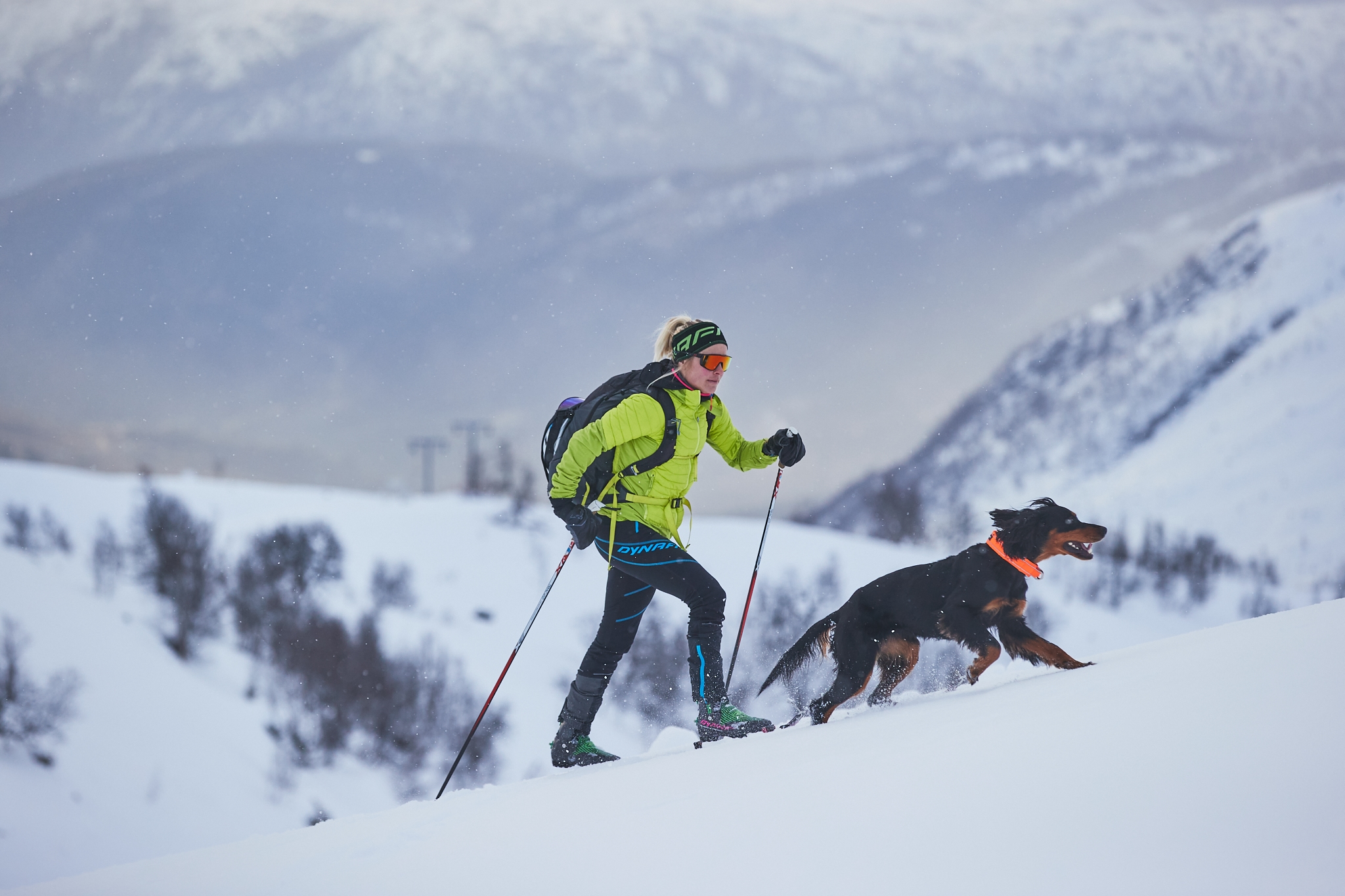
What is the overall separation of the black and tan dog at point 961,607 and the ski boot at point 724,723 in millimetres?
318

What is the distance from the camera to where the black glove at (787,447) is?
4773mm

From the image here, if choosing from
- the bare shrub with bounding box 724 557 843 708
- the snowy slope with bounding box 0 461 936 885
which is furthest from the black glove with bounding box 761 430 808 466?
the snowy slope with bounding box 0 461 936 885

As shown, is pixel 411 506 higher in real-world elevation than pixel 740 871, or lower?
lower

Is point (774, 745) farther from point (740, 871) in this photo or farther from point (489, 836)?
point (740, 871)

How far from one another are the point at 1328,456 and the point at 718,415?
164058 mm

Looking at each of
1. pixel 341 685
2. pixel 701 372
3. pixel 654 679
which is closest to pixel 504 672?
pixel 701 372

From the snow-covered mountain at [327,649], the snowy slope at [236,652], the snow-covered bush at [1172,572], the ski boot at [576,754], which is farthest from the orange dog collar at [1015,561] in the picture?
the snow-covered bush at [1172,572]

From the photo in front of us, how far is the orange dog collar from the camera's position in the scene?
14.2 feet

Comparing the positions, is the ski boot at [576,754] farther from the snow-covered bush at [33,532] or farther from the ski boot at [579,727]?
the snow-covered bush at [33,532]

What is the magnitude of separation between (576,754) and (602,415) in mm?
1672

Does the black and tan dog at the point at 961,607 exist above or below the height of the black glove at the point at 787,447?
below

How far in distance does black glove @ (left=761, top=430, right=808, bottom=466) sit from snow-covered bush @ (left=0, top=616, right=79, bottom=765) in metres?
38.9

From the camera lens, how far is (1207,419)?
175875mm

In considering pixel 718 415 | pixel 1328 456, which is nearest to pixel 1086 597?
pixel 718 415
